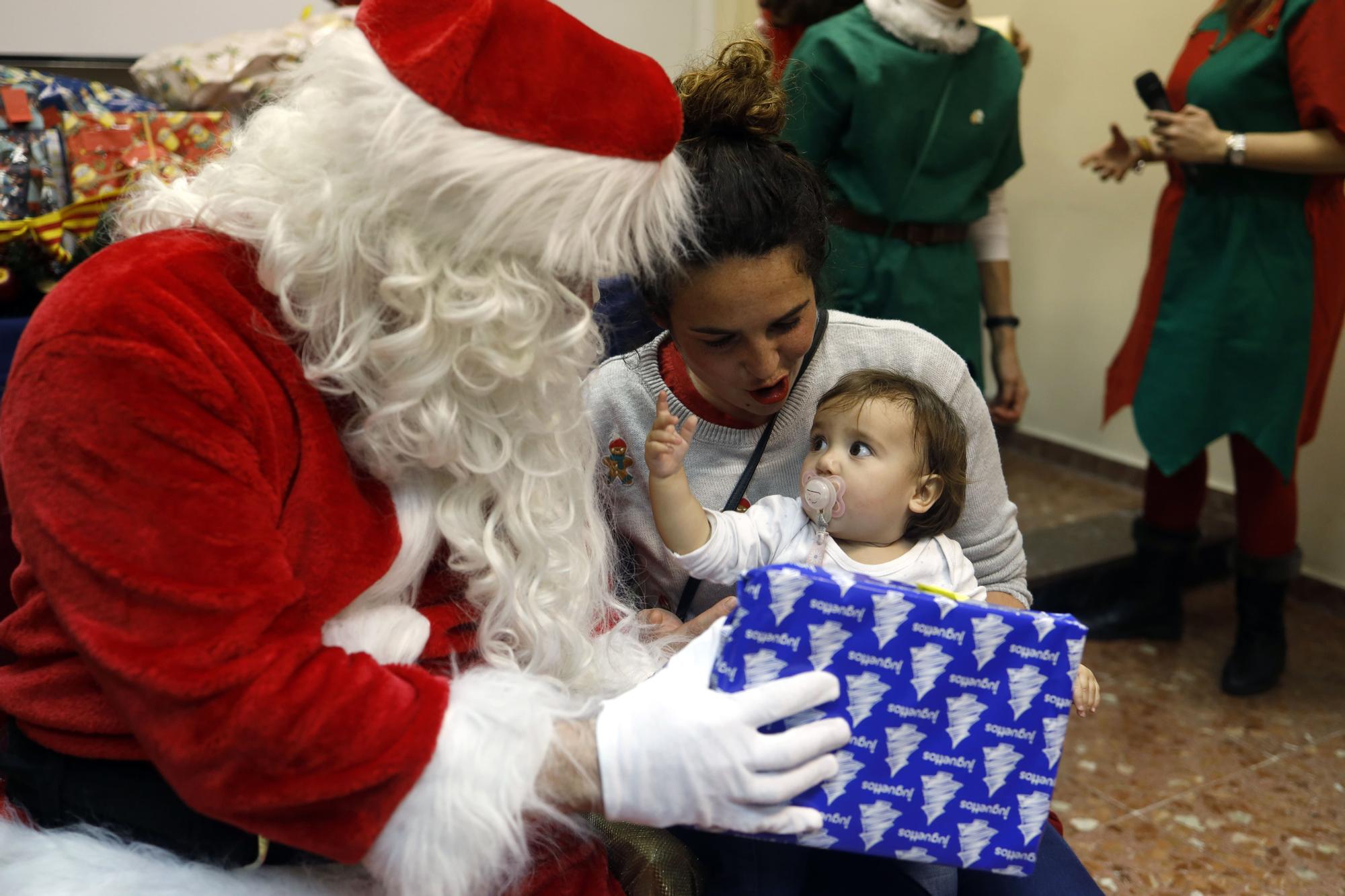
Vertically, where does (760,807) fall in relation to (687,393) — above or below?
below

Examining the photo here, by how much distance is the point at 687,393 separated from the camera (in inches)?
59.1

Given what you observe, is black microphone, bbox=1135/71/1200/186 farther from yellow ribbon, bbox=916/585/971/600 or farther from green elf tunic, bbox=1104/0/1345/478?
yellow ribbon, bbox=916/585/971/600

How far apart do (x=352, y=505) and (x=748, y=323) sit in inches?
21.3

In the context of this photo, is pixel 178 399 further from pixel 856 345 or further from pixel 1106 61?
→ pixel 1106 61

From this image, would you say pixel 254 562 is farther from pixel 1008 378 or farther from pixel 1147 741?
pixel 1147 741

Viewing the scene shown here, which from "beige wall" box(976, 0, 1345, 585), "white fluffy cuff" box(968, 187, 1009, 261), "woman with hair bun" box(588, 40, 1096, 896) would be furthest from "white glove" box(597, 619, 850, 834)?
"beige wall" box(976, 0, 1345, 585)

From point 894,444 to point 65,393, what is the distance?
0.94m

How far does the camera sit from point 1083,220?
13.3 ft

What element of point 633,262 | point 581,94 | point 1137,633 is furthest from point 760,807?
point 1137,633

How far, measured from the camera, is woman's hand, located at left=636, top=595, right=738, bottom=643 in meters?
1.38

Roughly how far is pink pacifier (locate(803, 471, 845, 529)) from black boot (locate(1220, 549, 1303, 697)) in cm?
200

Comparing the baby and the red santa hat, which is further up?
the red santa hat

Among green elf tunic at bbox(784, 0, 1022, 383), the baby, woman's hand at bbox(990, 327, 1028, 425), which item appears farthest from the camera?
woman's hand at bbox(990, 327, 1028, 425)

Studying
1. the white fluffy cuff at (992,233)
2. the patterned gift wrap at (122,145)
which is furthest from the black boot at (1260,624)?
the patterned gift wrap at (122,145)
